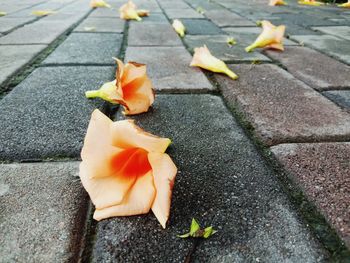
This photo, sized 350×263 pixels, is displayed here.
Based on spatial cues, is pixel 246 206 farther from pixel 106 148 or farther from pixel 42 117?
pixel 42 117

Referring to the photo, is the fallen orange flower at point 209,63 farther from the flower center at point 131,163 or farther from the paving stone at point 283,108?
the flower center at point 131,163

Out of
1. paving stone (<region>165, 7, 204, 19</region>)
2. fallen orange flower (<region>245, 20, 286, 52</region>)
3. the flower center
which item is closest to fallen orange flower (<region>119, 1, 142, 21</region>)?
paving stone (<region>165, 7, 204, 19</region>)

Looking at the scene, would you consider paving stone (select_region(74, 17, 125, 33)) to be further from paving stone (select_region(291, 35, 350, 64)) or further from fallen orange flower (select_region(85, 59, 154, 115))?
fallen orange flower (select_region(85, 59, 154, 115))

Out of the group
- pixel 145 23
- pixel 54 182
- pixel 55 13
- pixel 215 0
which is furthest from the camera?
pixel 215 0

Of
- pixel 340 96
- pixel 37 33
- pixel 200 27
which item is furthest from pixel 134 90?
pixel 200 27

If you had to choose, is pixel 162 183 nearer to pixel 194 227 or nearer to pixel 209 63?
pixel 194 227

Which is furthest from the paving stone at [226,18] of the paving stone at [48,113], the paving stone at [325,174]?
the paving stone at [325,174]

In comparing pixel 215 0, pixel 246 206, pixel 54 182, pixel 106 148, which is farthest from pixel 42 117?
pixel 215 0
